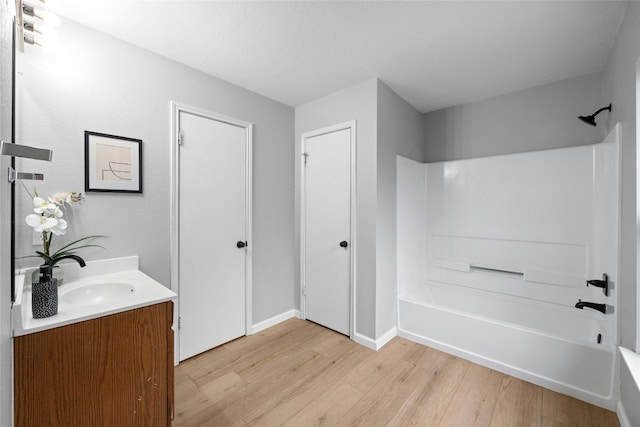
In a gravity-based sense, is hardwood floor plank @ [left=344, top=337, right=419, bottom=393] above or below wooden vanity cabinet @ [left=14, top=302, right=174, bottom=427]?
below

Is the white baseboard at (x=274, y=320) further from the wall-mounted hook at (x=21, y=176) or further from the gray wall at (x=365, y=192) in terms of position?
the wall-mounted hook at (x=21, y=176)

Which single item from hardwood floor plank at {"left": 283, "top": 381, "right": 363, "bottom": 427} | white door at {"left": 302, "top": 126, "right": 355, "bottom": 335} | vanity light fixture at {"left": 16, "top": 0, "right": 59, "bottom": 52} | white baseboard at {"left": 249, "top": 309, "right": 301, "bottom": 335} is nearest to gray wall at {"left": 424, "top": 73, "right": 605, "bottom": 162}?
white door at {"left": 302, "top": 126, "right": 355, "bottom": 335}

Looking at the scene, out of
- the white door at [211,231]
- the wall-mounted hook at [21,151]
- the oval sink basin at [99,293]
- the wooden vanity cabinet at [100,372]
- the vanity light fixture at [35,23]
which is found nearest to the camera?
the wall-mounted hook at [21,151]

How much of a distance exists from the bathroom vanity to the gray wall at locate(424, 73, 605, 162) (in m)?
3.15

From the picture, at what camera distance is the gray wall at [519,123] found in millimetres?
2393

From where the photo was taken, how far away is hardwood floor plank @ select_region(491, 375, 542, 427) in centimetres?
166

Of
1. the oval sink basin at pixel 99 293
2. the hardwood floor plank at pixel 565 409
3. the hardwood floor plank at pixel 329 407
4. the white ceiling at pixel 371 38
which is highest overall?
the white ceiling at pixel 371 38

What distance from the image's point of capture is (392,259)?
2711mm

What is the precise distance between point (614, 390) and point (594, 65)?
2.41 m

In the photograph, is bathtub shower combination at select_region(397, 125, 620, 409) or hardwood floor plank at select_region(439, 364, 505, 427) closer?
hardwood floor plank at select_region(439, 364, 505, 427)

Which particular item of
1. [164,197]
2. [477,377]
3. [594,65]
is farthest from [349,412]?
[594,65]

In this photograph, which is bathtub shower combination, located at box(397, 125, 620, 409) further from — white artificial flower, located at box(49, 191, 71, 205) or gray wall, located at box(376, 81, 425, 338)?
white artificial flower, located at box(49, 191, 71, 205)

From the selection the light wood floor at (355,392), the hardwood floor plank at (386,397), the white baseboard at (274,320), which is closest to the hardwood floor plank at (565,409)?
the light wood floor at (355,392)

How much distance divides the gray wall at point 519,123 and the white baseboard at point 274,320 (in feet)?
8.02
